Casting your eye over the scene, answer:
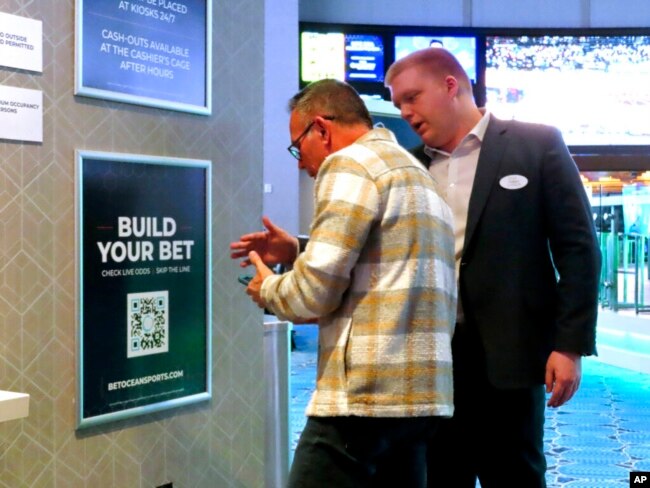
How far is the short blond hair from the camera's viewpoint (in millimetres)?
2250

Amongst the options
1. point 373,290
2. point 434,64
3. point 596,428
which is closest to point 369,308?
point 373,290

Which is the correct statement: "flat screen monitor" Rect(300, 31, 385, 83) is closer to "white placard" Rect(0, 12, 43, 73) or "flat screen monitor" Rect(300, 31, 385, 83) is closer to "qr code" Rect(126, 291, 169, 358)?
"qr code" Rect(126, 291, 169, 358)

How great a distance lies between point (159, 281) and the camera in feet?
8.59

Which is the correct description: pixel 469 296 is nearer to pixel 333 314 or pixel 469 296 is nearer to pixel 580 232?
pixel 580 232

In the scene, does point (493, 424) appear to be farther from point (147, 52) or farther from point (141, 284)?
point (147, 52)

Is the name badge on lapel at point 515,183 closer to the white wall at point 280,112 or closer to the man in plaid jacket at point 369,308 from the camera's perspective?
the man in plaid jacket at point 369,308

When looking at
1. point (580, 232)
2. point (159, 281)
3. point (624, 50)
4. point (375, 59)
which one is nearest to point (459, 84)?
point (580, 232)

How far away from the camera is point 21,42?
2217 mm

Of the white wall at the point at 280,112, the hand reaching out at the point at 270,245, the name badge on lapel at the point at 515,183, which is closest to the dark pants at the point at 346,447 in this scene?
the hand reaching out at the point at 270,245

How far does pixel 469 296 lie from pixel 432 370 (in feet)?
1.53

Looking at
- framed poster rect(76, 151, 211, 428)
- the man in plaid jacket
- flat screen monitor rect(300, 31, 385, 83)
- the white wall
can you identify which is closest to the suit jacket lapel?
the man in plaid jacket

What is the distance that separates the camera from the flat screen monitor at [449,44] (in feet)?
34.2

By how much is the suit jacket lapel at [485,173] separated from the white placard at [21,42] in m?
1.16

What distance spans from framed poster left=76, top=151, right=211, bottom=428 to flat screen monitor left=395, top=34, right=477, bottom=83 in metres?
8.06
